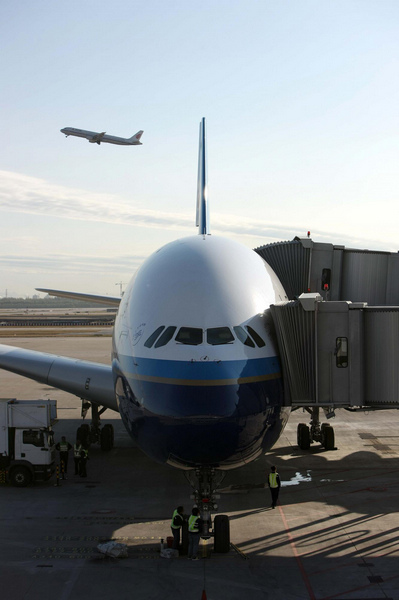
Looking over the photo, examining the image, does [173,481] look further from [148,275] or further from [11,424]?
[148,275]

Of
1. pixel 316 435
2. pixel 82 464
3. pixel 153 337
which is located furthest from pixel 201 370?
pixel 316 435

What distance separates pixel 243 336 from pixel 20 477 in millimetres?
9903

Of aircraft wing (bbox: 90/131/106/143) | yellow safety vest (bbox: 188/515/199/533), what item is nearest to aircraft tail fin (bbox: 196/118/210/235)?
yellow safety vest (bbox: 188/515/199/533)

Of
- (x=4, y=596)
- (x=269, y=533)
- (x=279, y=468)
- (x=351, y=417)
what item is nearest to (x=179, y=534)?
(x=269, y=533)

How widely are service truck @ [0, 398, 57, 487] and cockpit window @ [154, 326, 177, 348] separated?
846 centimetres

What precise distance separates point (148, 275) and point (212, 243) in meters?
1.77

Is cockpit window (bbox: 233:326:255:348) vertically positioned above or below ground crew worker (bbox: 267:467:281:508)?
above

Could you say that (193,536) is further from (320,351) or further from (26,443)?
(26,443)

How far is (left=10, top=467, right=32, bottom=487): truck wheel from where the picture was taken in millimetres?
18000

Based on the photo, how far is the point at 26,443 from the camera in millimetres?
18438

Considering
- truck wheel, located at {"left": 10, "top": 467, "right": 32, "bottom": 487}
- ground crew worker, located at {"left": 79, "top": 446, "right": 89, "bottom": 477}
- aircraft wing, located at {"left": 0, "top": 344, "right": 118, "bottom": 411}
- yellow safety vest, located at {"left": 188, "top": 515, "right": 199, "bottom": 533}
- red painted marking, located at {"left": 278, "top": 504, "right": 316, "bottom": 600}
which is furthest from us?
aircraft wing, located at {"left": 0, "top": 344, "right": 118, "bottom": 411}

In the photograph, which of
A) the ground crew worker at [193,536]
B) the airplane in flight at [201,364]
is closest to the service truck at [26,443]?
the airplane in flight at [201,364]

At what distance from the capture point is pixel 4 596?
1084 centimetres

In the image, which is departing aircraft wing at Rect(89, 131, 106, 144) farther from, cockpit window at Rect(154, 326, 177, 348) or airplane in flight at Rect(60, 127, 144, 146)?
cockpit window at Rect(154, 326, 177, 348)
